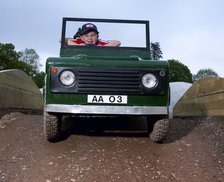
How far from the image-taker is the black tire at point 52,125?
534 cm

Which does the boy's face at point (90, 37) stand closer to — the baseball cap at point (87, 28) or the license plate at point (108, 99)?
the baseball cap at point (87, 28)

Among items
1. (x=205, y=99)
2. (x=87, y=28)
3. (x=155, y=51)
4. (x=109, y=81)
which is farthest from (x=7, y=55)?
(x=109, y=81)

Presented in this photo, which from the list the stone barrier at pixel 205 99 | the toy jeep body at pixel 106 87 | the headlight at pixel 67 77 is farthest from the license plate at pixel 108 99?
the stone barrier at pixel 205 99

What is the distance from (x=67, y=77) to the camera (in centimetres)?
515

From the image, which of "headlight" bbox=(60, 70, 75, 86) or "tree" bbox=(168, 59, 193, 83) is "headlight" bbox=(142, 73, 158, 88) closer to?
"headlight" bbox=(60, 70, 75, 86)

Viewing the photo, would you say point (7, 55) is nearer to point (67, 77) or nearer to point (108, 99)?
point (67, 77)

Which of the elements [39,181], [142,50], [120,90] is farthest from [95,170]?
[142,50]

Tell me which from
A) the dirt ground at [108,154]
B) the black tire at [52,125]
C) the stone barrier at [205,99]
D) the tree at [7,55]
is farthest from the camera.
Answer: the tree at [7,55]

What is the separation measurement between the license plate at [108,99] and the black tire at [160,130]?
2.16ft

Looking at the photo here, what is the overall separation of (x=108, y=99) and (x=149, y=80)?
575 mm

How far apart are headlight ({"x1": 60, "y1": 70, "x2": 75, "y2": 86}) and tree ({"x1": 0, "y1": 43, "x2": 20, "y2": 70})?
47941 mm

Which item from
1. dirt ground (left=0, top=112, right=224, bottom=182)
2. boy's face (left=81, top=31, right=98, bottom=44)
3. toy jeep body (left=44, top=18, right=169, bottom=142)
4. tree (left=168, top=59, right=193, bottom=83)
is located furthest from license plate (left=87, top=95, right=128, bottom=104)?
tree (left=168, top=59, right=193, bottom=83)

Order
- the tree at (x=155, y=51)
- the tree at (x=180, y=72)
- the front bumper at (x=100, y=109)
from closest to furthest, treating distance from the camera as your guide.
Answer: the front bumper at (x=100, y=109) → the tree at (x=155, y=51) → the tree at (x=180, y=72)

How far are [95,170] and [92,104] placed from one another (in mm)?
834
